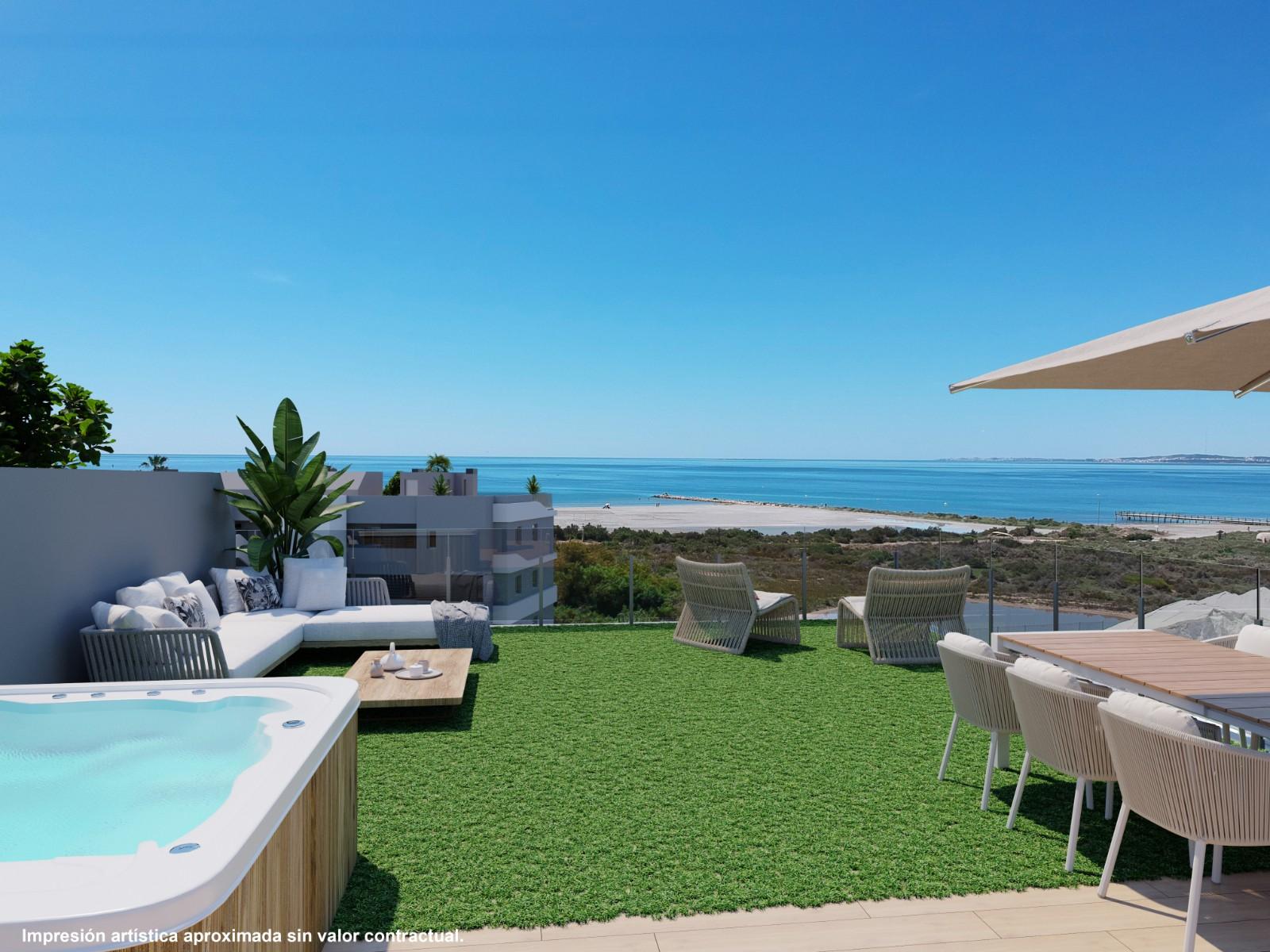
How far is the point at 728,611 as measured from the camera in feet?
22.5

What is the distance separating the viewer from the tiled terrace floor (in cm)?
241

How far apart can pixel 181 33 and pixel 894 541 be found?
9.21 m

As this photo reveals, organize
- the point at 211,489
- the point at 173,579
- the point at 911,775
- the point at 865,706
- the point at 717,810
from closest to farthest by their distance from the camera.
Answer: the point at 717,810 < the point at 911,775 < the point at 865,706 < the point at 173,579 < the point at 211,489

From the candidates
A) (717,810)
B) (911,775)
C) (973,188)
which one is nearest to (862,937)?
(717,810)

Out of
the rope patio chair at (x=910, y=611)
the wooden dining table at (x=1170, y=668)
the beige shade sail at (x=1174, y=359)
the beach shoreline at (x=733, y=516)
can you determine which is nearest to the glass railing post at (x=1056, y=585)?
the rope patio chair at (x=910, y=611)

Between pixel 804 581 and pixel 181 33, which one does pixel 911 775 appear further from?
pixel 181 33

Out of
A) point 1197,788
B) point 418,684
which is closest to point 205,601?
point 418,684

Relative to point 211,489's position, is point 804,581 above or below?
below

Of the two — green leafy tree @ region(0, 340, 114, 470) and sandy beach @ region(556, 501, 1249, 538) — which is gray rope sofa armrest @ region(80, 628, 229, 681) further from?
sandy beach @ region(556, 501, 1249, 538)

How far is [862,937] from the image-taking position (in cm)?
246

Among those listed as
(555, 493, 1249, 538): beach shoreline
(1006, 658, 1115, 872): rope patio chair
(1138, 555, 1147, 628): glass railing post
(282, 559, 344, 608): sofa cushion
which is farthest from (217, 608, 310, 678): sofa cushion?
(555, 493, 1249, 538): beach shoreline

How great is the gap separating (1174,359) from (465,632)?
5102 millimetres

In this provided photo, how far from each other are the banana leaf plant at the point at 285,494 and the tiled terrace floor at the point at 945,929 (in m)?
5.61

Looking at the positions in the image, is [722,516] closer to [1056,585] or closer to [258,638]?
[1056,585]
